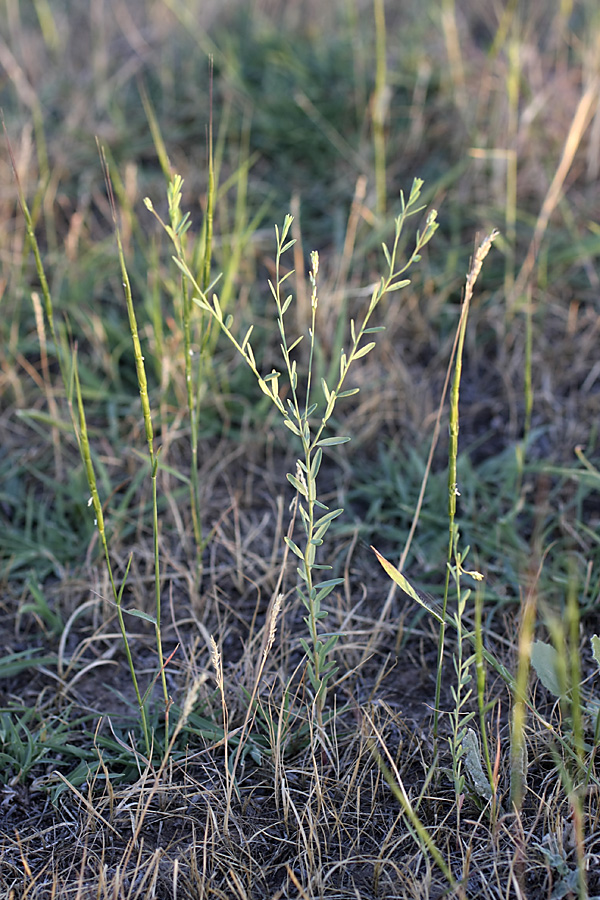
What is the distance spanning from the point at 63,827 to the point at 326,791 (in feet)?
1.36

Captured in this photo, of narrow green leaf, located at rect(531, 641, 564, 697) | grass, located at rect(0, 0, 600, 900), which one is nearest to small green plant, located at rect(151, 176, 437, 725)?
grass, located at rect(0, 0, 600, 900)

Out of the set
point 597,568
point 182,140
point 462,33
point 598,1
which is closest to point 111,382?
point 182,140

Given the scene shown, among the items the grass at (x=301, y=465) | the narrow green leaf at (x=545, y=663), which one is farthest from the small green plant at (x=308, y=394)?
the narrow green leaf at (x=545, y=663)

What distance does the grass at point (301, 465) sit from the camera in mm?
1201

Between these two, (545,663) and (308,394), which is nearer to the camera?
(308,394)

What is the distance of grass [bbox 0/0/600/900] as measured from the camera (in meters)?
1.20

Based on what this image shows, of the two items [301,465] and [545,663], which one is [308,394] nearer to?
[301,465]

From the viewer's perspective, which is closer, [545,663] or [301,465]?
[301,465]

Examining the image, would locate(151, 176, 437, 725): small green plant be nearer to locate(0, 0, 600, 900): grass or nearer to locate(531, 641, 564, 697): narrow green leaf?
locate(0, 0, 600, 900): grass

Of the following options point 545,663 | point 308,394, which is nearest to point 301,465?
point 308,394

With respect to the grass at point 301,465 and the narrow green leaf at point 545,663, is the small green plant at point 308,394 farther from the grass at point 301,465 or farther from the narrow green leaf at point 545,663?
the narrow green leaf at point 545,663

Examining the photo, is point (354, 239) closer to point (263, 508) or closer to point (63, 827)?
point (263, 508)

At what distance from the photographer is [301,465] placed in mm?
1137

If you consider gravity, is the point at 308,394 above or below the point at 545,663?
above
